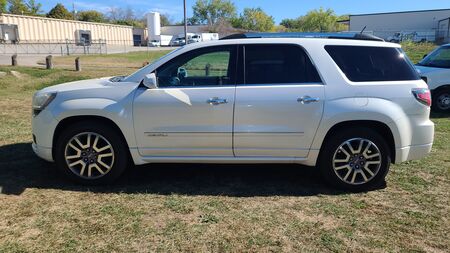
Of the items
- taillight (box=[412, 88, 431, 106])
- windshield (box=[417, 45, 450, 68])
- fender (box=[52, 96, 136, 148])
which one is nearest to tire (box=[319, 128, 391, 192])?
taillight (box=[412, 88, 431, 106])

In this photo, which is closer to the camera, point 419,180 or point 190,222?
point 190,222

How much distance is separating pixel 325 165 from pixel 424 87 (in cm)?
139

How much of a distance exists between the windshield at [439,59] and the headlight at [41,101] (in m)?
8.76

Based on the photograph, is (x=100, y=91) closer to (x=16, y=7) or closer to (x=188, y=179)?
(x=188, y=179)

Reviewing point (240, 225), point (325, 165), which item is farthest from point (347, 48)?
point (240, 225)

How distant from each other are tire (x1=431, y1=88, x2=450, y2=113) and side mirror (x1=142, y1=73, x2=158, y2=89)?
7583mm

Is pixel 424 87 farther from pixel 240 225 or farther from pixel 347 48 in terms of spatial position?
pixel 240 225

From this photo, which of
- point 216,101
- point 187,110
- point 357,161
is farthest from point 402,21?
point 187,110

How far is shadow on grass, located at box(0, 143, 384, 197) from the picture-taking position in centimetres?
454

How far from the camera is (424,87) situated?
4402mm

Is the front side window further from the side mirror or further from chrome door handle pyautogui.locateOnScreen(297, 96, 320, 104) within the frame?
chrome door handle pyautogui.locateOnScreen(297, 96, 320, 104)

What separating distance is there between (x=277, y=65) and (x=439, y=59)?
7.17 meters

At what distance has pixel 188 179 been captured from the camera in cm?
492

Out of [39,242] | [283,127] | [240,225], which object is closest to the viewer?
[39,242]
